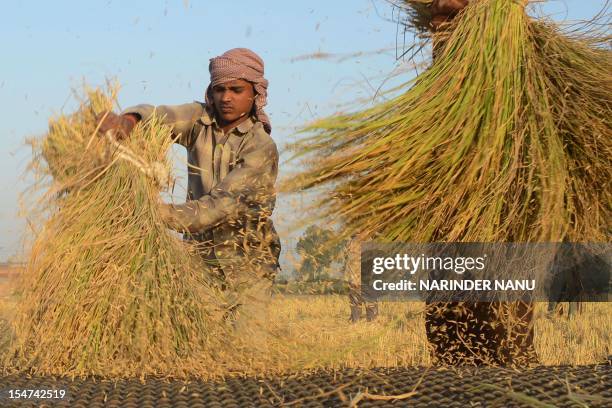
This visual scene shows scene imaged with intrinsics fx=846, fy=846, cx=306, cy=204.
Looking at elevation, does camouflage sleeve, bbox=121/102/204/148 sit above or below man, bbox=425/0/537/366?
above

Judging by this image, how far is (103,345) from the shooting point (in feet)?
9.71

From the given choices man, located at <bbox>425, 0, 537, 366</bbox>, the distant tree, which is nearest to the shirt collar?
the distant tree

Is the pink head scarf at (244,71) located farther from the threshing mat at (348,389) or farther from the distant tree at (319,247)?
the threshing mat at (348,389)

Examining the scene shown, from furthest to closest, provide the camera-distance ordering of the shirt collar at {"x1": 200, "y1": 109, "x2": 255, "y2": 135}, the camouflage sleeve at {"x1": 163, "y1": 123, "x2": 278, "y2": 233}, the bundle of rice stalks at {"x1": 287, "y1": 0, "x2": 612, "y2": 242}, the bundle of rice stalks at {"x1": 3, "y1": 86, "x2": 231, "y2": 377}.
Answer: the shirt collar at {"x1": 200, "y1": 109, "x2": 255, "y2": 135}, the camouflage sleeve at {"x1": 163, "y1": 123, "x2": 278, "y2": 233}, the bundle of rice stalks at {"x1": 287, "y1": 0, "x2": 612, "y2": 242}, the bundle of rice stalks at {"x1": 3, "y1": 86, "x2": 231, "y2": 377}

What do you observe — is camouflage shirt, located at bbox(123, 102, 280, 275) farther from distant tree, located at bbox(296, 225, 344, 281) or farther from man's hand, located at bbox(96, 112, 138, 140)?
distant tree, located at bbox(296, 225, 344, 281)

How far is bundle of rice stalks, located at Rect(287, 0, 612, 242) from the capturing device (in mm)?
3098

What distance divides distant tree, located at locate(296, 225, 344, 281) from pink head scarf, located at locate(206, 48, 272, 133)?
74 cm

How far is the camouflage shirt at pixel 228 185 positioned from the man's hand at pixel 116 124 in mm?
111

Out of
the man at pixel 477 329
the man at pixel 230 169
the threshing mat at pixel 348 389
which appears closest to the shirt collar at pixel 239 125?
the man at pixel 230 169

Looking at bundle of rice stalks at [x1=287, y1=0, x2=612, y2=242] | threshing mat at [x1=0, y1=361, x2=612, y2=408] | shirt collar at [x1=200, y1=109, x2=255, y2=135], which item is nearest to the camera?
threshing mat at [x1=0, y1=361, x2=612, y2=408]

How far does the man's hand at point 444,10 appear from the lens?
12.0ft

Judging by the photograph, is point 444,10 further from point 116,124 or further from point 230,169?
point 116,124

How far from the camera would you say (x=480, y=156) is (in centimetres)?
314

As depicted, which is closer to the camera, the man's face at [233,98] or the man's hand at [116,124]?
the man's hand at [116,124]
